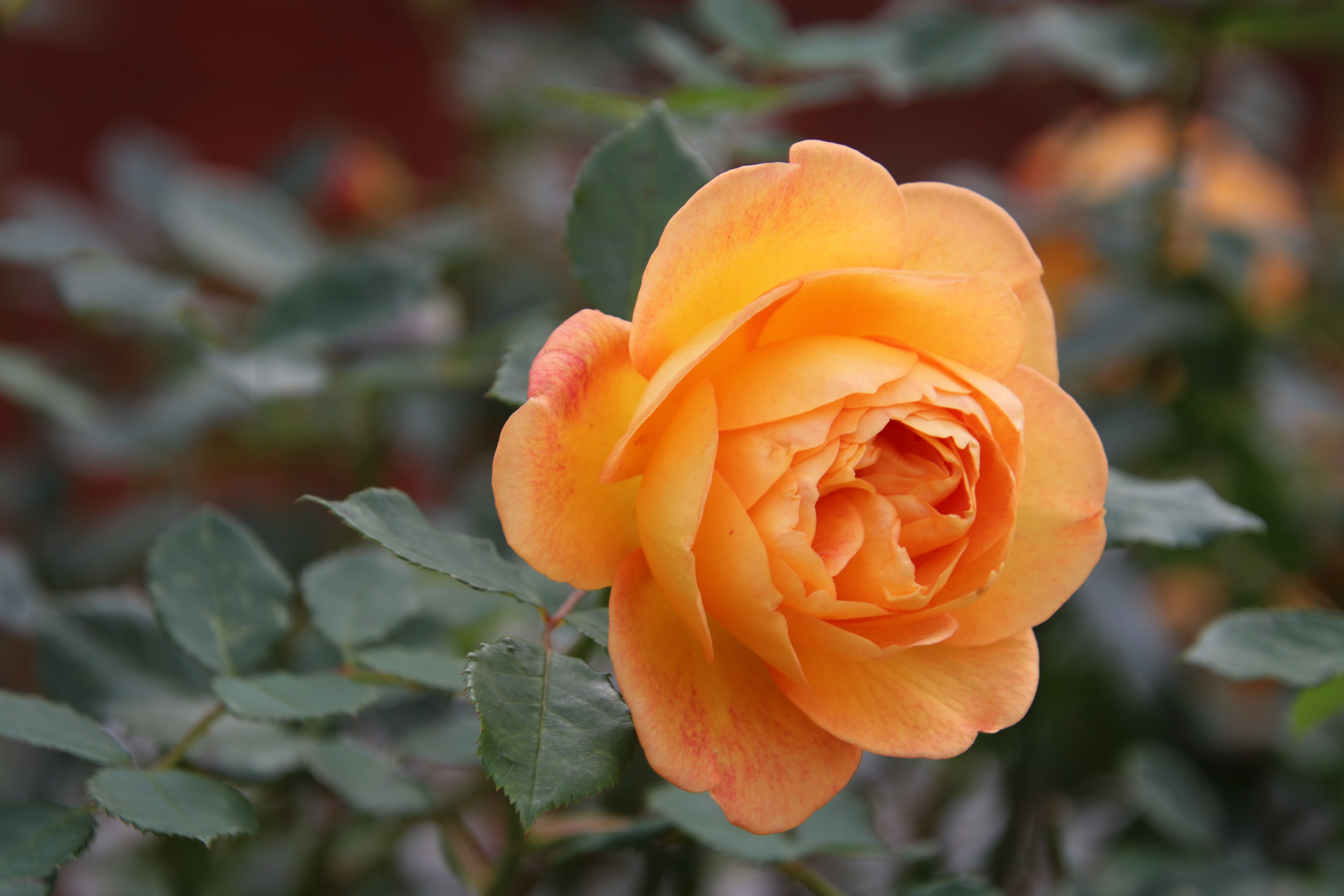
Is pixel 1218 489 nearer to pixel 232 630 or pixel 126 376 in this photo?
pixel 232 630

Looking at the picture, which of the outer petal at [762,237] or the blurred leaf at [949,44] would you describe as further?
the blurred leaf at [949,44]

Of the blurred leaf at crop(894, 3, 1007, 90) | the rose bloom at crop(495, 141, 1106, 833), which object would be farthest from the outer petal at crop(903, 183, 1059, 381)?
the blurred leaf at crop(894, 3, 1007, 90)

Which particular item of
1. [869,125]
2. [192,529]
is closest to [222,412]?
[192,529]

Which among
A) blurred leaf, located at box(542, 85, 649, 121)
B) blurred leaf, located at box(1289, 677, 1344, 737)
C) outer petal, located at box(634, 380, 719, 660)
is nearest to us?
outer petal, located at box(634, 380, 719, 660)

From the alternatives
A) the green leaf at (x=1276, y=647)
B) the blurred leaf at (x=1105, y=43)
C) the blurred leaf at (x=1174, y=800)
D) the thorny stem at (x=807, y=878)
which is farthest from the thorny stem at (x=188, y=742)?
the blurred leaf at (x=1105, y=43)

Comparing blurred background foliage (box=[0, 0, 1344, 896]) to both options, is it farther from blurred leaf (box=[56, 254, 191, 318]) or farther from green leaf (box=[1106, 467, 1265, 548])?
green leaf (box=[1106, 467, 1265, 548])

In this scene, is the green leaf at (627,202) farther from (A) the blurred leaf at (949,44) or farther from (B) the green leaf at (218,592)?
(A) the blurred leaf at (949,44)
